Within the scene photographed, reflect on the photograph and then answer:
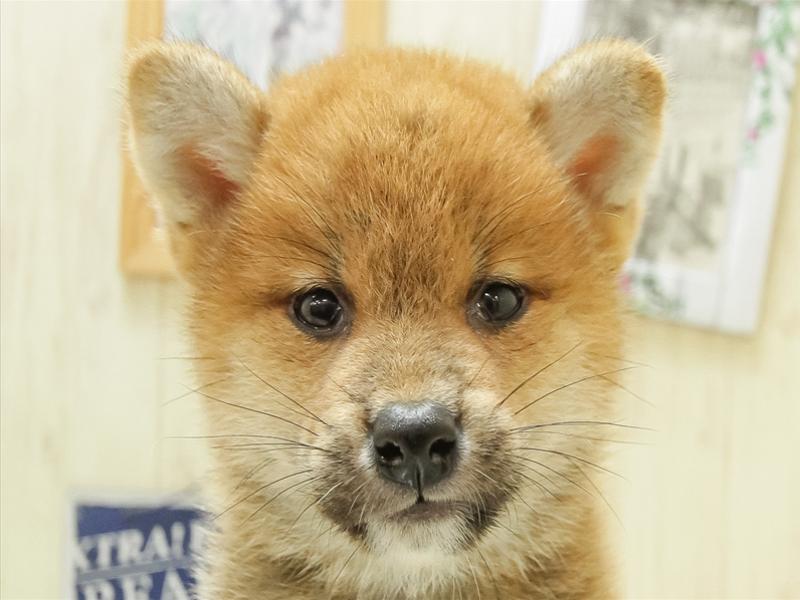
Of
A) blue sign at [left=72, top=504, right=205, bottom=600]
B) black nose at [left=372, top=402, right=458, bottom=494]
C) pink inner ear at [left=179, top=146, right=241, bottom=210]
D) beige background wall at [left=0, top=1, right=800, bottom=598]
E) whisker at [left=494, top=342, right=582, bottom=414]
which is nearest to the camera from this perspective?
black nose at [left=372, top=402, right=458, bottom=494]

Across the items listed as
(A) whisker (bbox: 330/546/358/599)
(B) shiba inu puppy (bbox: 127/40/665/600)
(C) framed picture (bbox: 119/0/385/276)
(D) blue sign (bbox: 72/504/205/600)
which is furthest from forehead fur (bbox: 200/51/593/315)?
(D) blue sign (bbox: 72/504/205/600)

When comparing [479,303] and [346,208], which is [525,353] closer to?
[479,303]

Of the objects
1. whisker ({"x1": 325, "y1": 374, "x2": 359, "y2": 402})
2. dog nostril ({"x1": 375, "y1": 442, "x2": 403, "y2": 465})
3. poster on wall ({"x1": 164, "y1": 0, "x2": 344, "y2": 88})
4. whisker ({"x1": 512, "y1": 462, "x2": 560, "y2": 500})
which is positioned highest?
poster on wall ({"x1": 164, "y1": 0, "x2": 344, "y2": 88})

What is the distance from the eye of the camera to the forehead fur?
84cm

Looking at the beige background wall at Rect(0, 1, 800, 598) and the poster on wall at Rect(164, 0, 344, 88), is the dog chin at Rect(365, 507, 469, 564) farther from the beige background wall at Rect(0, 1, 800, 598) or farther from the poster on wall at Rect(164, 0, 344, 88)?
the poster on wall at Rect(164, 0, 344, 88)

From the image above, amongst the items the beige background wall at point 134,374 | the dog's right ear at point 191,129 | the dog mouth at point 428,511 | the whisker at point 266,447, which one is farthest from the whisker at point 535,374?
the beige background wall at point 134,374

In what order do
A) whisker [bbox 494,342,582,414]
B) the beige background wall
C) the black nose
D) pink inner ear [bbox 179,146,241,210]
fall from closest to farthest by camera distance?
the black nose, whisker [bbox 494,342,582,414], pink inner ear [bbox 179,146,241,210], the beige background wall

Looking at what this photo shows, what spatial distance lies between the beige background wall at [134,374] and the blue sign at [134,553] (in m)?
0.11

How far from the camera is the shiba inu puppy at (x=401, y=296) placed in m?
0.80

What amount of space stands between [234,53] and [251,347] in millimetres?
805

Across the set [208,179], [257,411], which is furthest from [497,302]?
[208,179]

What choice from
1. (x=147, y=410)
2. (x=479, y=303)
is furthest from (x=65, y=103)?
(x=479, y=303)

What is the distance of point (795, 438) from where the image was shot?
1.59 metres

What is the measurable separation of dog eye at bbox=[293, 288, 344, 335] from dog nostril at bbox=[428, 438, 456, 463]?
0.21m
